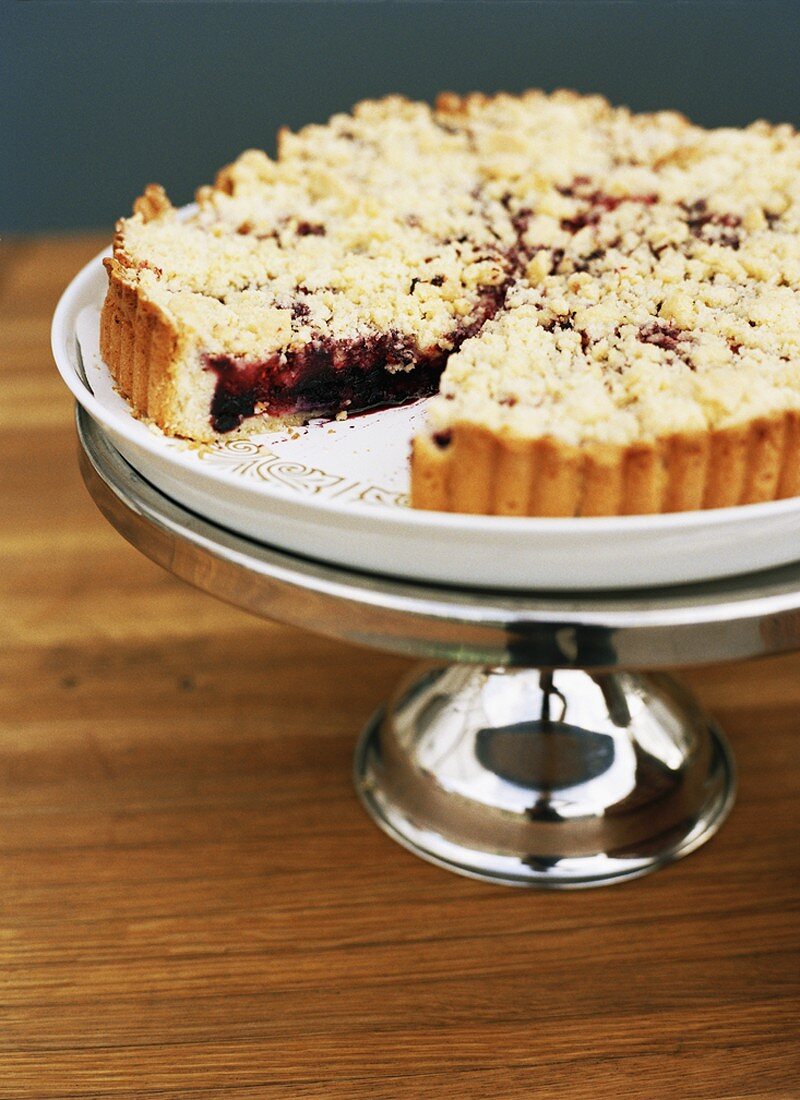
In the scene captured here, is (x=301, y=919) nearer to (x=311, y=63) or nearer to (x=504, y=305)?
(x=504, y=305)

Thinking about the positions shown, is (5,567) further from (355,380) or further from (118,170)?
(118,170)

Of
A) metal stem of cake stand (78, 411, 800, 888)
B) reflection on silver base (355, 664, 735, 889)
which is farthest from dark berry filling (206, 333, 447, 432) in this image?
reflection on silver base (355, 664, 735, 889)

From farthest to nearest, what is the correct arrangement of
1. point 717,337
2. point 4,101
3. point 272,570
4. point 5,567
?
point 4,101 < point 5,567 < point 717,337 < point 272,570

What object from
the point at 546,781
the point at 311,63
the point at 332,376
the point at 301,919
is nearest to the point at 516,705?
the point at 546,781

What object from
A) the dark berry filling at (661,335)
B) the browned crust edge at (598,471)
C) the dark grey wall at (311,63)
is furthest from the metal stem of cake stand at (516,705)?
the dark grey wall at (311,63)

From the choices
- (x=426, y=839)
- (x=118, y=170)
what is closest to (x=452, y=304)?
(x=426, y=839)

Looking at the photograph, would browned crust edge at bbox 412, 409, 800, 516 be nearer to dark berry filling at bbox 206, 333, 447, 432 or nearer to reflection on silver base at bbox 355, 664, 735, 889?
dark berry filling at bbox 206, 333, 447, 432
